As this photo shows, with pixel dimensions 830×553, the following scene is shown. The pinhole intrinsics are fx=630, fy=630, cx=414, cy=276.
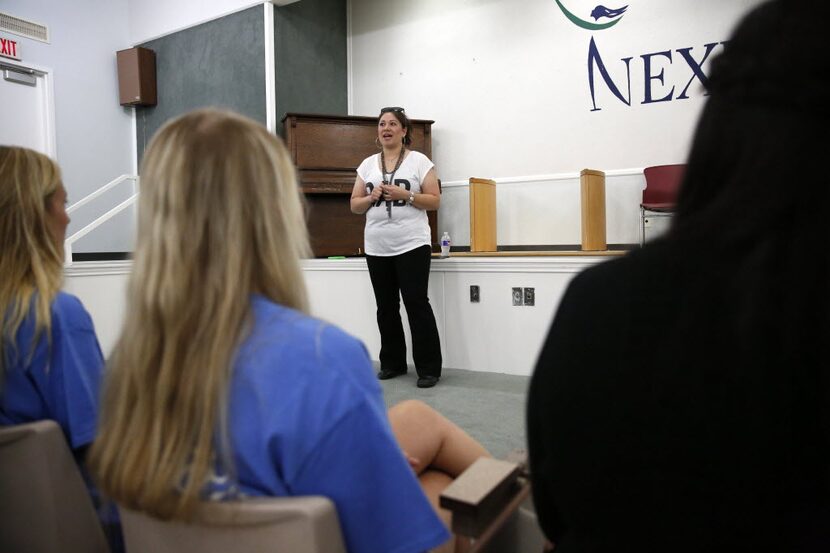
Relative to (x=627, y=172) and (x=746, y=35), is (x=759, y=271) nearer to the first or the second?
(x=746, y=35)

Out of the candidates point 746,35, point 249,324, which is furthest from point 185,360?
point 746,35

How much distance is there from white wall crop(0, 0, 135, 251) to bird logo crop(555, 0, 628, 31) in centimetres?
423

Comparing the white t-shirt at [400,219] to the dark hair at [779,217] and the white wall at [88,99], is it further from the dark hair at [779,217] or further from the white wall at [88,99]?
the white wall at [88,99]

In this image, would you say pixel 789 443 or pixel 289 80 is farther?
pixel 289 80

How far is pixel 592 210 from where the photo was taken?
4.20 meters

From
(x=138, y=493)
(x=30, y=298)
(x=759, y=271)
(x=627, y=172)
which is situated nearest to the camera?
(x=759, y=271)

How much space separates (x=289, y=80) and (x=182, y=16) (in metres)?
1.35

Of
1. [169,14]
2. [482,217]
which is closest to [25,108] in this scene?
[169,14]

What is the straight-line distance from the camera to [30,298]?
1075 mm

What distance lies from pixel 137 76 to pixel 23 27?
937 mm

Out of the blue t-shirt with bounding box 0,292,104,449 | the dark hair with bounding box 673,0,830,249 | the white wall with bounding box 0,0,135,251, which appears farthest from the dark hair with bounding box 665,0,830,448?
the white wall with bounding box 0,0,135,251

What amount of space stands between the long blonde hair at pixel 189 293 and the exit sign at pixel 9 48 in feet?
18.6

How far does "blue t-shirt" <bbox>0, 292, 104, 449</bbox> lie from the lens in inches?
41.4

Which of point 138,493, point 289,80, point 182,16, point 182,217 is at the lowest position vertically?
point 138,493
